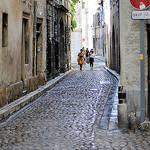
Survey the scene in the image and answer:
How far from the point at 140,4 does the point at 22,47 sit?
7.09 metres

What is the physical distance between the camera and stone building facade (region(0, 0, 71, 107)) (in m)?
11.7

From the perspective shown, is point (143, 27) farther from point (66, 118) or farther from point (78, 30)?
point (78, 30)

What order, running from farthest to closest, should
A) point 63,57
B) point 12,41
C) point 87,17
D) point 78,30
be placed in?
point 87,17 < point 78,30 < point 63,57 < point 12,41

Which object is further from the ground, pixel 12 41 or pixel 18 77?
pixel 12 41

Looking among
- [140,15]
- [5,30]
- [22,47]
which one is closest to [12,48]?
[5,30]

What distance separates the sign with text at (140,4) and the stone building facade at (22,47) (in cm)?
441

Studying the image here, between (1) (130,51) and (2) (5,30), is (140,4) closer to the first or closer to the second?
(1) (130,51)

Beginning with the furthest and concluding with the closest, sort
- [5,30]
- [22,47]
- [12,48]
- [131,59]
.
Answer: [22,47] → [12,48] → [5,30] → [131,59]

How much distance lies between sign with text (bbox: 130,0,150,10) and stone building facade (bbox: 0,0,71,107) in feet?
14.5

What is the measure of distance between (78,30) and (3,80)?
134 feet

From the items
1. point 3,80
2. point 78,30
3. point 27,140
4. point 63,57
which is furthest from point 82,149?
point 78,30

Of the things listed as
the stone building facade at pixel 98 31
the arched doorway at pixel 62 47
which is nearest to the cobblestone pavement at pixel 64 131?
the arched doorway at pixel 62 47

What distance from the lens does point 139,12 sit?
803 centimetres

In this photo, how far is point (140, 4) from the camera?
26.4 feet
